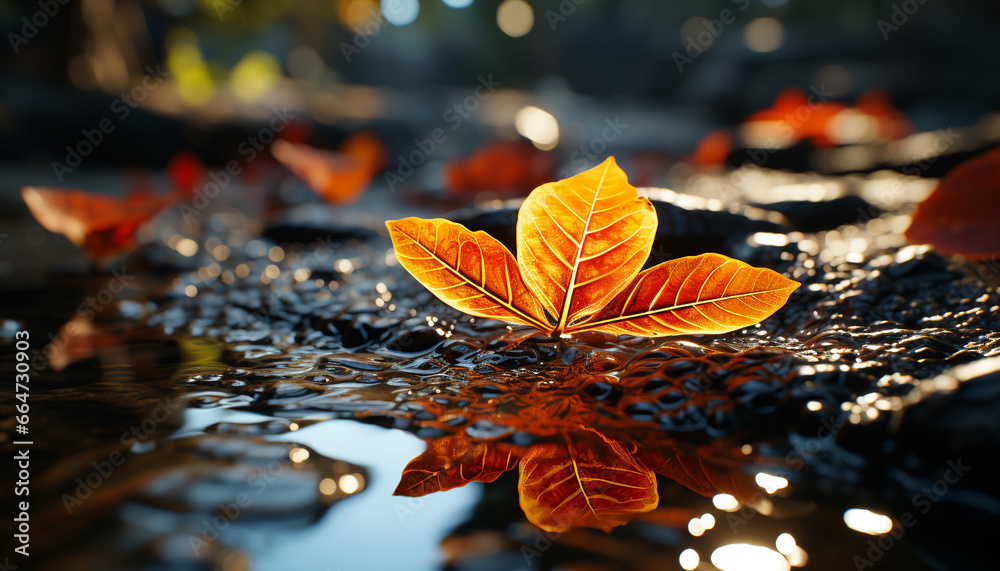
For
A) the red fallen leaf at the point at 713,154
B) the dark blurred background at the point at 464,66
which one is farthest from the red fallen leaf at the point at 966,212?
the dark blurred background at the point at 464,66

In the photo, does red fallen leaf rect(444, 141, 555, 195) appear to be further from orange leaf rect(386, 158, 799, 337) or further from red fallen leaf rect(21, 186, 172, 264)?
orange leaf rect(386, 158, 799, 337)

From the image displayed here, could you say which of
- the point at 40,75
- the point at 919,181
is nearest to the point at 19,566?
the point at 919,181

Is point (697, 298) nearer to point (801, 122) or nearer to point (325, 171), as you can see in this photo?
point (325, 171)

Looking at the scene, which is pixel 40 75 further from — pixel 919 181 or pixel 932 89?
pixel 932 89

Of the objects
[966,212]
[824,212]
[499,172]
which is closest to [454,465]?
[966,212]

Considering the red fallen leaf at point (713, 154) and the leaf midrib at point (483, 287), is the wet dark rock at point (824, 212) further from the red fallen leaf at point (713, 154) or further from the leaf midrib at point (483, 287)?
the red fallen leaf at point (713, 154)
